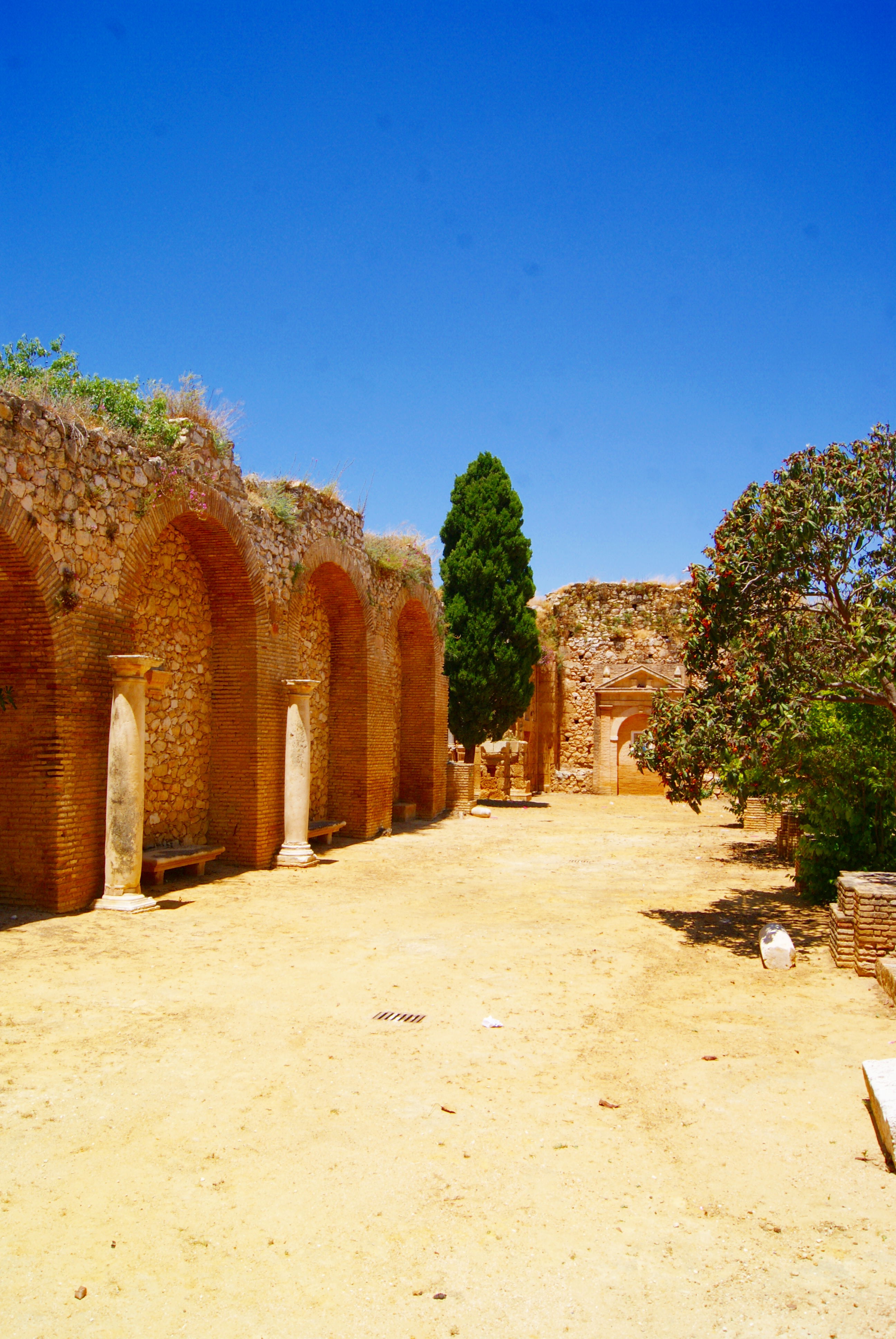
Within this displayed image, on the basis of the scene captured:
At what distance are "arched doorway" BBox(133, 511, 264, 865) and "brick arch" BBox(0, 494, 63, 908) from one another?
2.36 metres

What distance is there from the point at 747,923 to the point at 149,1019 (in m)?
6.02

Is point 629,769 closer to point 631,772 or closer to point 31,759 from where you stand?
point 631,772

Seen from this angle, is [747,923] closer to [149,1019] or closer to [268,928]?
[268,928]

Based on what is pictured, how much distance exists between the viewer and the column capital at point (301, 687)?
1265cm

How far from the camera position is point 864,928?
750 centimetres

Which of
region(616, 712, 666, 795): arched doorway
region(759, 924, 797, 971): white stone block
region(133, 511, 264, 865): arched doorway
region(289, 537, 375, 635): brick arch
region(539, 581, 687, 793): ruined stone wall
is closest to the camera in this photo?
region(759, 924, 797, 971): white stone block

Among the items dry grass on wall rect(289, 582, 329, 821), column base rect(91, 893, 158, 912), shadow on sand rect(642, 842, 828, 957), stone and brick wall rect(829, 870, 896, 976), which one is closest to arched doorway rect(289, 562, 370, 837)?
dry grass on wall rect(289, 582, 329, 821)

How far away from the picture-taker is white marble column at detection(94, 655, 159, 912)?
29.9ft

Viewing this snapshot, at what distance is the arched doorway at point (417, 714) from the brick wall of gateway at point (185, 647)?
4 cm

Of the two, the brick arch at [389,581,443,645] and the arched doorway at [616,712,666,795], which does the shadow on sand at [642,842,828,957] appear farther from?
the arched doorway at [616,712,666,795]

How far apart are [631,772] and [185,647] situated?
18380mm

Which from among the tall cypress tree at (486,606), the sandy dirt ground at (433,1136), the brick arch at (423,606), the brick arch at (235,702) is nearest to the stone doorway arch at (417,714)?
the brick arch at (423,606)

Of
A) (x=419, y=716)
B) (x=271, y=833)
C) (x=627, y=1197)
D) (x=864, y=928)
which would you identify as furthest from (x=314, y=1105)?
(x=419, y=716)

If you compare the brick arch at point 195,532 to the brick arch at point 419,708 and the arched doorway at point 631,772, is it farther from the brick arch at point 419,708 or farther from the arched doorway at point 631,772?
the arched doorway at point 631,772
